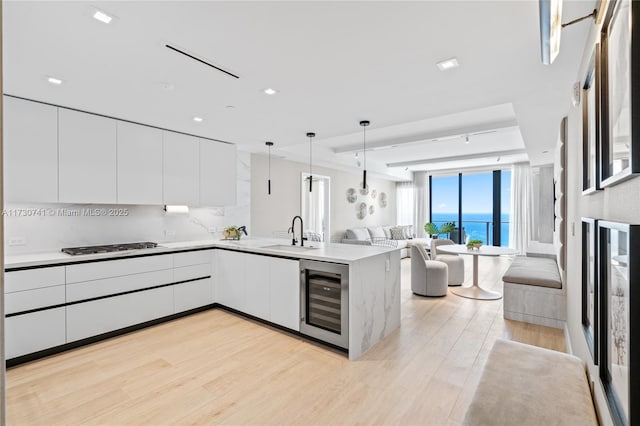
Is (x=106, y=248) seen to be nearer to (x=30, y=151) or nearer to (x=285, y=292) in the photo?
(x=30, y=151)

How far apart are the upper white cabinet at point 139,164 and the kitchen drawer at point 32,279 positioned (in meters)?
1.00

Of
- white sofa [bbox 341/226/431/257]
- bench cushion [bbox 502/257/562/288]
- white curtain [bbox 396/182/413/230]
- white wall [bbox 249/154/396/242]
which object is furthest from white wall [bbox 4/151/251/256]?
white curtain [bbox 396/182/413/230]

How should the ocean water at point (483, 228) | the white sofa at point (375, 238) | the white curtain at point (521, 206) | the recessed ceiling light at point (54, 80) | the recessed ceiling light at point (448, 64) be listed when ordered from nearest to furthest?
the recessed ceiling light at point (448, 64) < the recessed ceiling light at point (54, 80) < the white sofa at point (375, 238) < the white curtain at point (521, 206) < the ocean water at point (483, 228)

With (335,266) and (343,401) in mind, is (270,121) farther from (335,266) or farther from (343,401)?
(343,401)

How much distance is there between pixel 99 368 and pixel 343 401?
2.09 m

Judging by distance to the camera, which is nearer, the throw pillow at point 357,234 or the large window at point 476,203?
the throw pillow at point 357,234

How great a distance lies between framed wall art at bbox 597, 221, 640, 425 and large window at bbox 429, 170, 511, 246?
7563mm

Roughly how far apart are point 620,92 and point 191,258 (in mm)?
4100

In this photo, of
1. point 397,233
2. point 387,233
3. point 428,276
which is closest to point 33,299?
point 428,276

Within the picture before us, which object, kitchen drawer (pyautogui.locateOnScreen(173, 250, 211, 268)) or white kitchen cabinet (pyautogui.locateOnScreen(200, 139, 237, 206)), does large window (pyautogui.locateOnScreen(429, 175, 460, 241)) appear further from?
kitchen drawer (pyautogui.locateOnScreen(173, 250, 211, 268))

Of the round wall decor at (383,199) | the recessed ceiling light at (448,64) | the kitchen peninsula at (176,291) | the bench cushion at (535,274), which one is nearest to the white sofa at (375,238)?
the round wall decor at (383,199)

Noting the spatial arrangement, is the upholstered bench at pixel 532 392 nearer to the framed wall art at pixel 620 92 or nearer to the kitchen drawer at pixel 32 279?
the framed wall art at pixel 620 92

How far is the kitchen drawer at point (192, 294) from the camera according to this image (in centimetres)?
388

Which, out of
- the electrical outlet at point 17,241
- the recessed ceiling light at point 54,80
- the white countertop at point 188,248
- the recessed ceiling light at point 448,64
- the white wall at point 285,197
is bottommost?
the white countertop at point 188,248
